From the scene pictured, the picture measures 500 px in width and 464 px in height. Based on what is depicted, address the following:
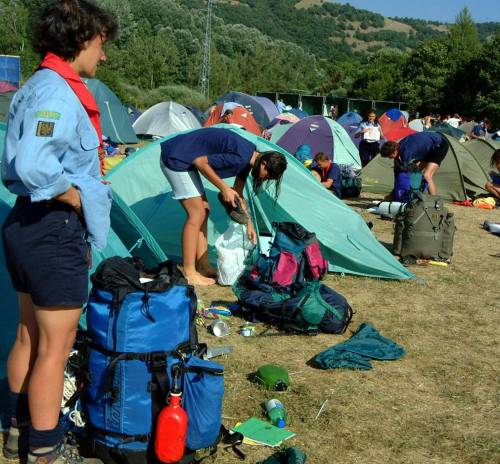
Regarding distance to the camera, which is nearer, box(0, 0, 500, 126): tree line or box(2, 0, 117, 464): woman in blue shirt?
box(2, 0, 117, 464): woman in blue shirt

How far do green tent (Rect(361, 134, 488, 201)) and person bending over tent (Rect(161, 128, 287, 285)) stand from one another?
20.3 ft

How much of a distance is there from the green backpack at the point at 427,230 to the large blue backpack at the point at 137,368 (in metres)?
4.40

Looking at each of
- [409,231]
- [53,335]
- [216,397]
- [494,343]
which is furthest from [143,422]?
[409,231]

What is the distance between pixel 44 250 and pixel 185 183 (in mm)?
2950

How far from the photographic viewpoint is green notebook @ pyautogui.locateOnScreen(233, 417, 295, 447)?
3139 millimetres

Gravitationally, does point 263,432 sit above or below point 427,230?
below

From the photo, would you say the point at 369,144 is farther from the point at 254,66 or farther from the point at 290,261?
the point at 254,66

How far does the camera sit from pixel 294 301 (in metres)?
4.55

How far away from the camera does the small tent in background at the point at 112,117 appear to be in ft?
54.4

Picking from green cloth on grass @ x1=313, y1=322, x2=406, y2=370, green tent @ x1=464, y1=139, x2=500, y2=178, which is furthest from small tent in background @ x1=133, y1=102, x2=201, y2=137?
green cloth on grass @ x1=313, y1=322, x2=406, y2=370

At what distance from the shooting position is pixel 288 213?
19.7ft

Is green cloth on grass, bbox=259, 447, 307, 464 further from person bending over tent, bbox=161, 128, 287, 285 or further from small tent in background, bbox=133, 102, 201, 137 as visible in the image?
small tent in background, bbox=133, 102, 201, 137

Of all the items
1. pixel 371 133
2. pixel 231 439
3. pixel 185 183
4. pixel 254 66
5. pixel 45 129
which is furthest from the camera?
pixel 254 66

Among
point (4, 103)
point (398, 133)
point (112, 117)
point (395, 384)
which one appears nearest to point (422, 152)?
point (395, 384)
